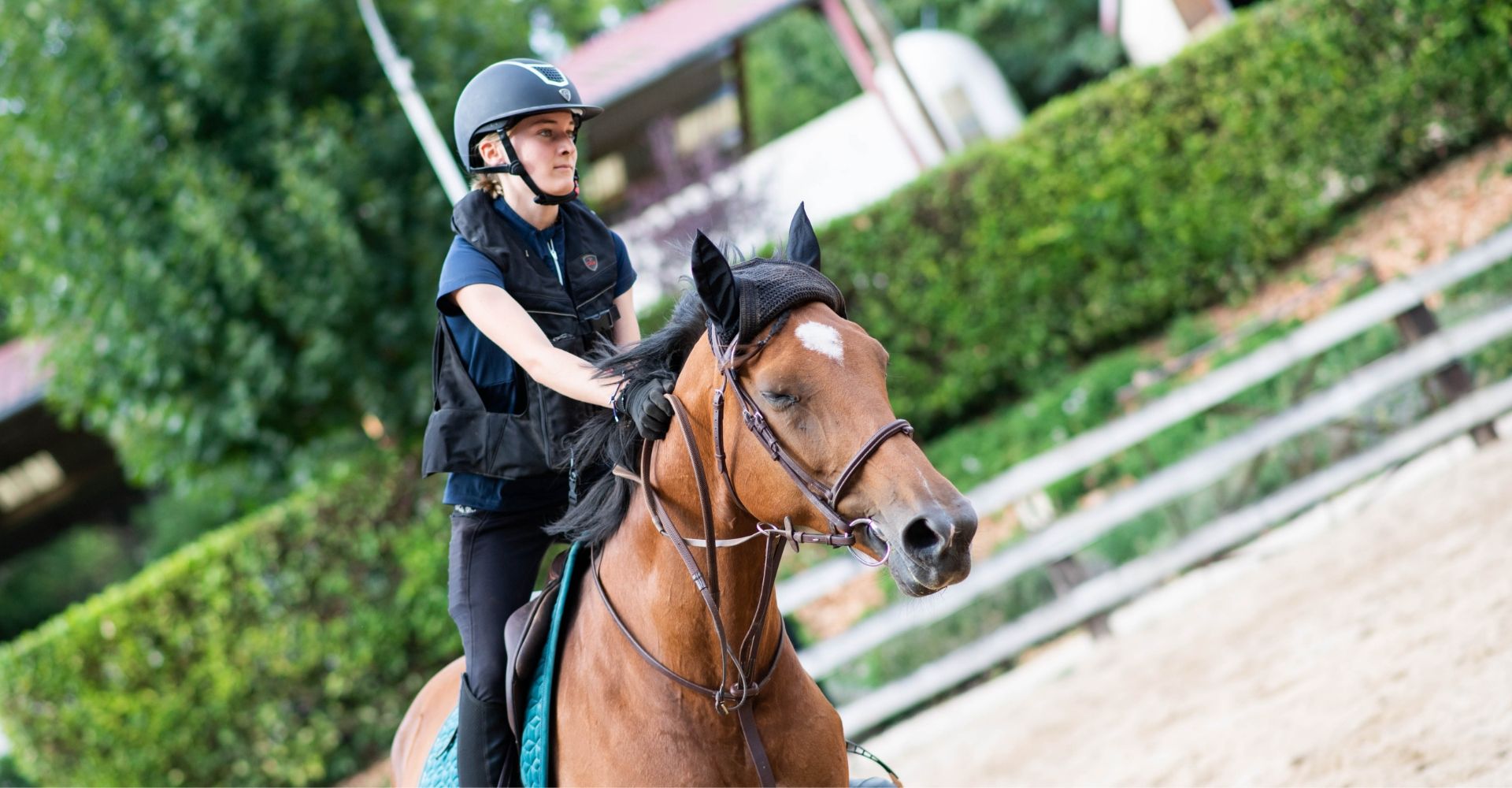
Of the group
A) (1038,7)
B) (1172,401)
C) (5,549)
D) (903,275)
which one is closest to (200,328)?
(903,275)

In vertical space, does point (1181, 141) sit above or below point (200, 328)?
below

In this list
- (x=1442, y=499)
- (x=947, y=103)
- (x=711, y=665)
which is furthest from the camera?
(x=947, y=103)

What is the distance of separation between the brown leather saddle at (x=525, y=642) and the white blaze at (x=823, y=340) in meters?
1.14

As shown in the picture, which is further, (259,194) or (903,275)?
(903,275)

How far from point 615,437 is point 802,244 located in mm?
701

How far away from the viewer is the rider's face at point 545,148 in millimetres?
3223

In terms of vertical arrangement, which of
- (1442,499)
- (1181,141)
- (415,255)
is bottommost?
(1442,499)

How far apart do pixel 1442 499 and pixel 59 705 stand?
11358 mm

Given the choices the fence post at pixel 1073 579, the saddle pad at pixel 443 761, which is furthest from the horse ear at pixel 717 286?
the fence post at pixel 1073 579

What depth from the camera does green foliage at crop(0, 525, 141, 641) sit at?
19312 mm

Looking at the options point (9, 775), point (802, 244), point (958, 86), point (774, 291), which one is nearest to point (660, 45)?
point (958, 86)

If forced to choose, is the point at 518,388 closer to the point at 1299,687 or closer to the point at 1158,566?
the point at 1299,687

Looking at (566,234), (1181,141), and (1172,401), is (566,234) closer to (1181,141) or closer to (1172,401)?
(1172,401)

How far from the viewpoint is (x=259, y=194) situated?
10.2 metres
